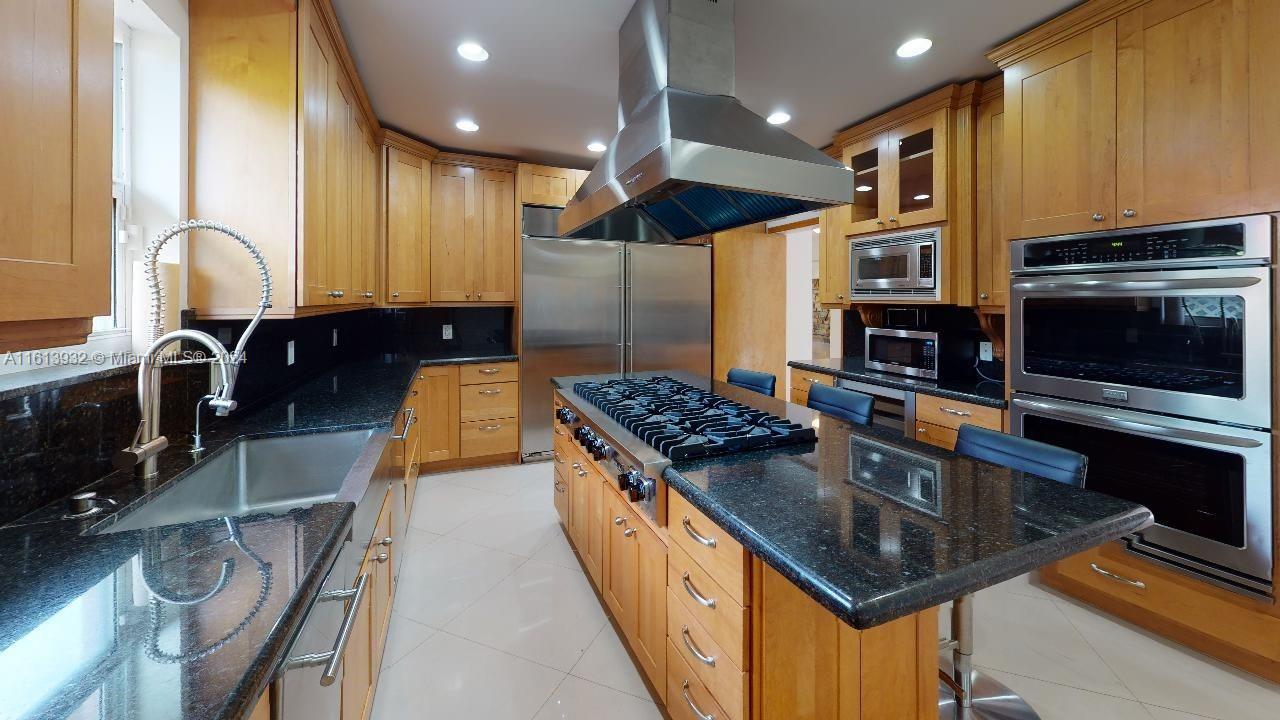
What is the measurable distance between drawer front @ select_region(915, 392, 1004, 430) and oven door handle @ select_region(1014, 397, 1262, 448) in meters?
0.16

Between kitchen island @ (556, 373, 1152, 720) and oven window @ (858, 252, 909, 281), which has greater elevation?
oven window @ (858, 252, 909, 281)

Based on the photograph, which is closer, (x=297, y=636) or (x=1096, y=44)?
(x=297, y=636)

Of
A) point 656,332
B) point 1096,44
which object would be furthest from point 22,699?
point 656,332

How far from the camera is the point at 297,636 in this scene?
82 centimetres

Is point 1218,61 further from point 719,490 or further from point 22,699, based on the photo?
point 22,699

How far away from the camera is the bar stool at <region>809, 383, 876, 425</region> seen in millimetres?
2188

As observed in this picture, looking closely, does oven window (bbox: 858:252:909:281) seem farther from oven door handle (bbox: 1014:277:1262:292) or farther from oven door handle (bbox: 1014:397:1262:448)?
oven door handle (bbox: 1014:397:1262:448)

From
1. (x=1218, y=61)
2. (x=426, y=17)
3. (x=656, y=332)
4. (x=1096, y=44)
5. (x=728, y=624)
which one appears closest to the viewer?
(x=728, y=624)

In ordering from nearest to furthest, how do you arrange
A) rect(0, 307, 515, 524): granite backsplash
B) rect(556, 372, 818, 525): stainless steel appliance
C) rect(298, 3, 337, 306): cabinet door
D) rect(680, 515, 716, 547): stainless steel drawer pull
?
rect(0, 307, 515, 524): granite backsplash < rect(680, 515, 716, 547): stainless steel drawer pull < rect(556, 372, 818, 525): stainless steel appliance < rect(298, 3, 337, 306): cabinet door

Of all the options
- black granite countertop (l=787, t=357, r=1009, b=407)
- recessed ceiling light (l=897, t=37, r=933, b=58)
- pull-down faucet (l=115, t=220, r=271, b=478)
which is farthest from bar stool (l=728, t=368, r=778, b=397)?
pull-down faucet (l=115, t=220, r=271, b=478)

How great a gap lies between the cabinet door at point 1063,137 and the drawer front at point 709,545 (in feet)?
7.03

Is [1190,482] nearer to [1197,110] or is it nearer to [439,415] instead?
[1197,110]

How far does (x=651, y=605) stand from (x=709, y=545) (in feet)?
1.81

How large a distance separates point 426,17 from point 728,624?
8.65 ft
